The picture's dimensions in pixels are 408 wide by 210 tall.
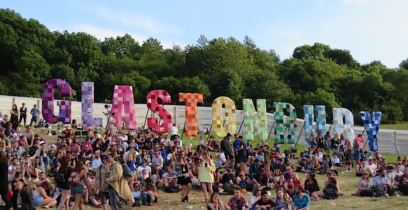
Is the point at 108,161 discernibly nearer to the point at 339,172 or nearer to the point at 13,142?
the point at 13,142

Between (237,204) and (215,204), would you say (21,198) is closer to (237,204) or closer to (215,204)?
(215,204)

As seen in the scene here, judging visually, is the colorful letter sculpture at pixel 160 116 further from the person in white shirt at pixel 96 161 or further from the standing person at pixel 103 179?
the standing person at pixel 103 179

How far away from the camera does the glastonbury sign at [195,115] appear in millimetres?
27422

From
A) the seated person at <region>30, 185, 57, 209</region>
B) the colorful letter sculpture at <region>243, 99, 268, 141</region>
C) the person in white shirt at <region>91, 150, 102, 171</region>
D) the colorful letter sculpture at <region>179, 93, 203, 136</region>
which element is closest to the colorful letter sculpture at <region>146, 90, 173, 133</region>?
the colorful letter sculpture at <region>179, 93, 203, 136</region>

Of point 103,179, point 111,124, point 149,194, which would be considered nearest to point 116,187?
point 103,179

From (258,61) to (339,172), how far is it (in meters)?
46.0

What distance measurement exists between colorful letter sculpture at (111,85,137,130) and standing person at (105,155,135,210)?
11.4 m

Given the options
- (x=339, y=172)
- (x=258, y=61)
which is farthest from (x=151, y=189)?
(x=258, y=61)

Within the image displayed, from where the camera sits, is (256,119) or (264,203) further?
(256,119)

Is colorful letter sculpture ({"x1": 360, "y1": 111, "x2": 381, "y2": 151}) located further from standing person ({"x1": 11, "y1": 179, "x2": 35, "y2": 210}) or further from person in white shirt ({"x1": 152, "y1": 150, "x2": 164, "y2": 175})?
standing person ({"x1": 11, "y1": 179, "x2": 35, "y2": 210})

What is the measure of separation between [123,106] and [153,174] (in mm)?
6800

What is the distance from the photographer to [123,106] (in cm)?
2769

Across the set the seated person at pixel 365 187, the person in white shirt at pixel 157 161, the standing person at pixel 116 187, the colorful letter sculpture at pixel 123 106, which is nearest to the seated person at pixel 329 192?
the seated person at pixel 365 187

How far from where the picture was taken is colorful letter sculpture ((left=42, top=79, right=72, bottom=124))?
2698cm
